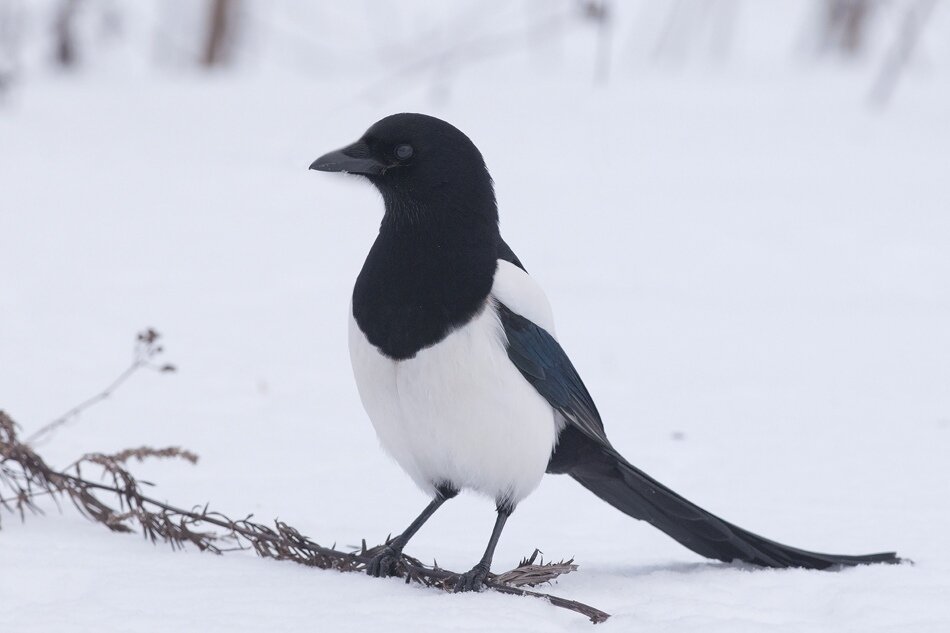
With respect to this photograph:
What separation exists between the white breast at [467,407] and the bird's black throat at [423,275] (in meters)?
0.03

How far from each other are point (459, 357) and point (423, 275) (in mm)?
188

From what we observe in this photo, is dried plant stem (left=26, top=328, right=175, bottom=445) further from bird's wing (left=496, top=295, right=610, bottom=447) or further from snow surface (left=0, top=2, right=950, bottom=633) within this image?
bird's wing (left=496, top=295, right=610, bottom=447)

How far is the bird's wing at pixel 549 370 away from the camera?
8.59 feet

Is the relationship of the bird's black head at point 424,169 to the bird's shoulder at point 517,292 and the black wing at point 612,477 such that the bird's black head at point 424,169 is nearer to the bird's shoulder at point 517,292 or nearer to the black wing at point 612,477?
the bird's shoulder at point 517,292

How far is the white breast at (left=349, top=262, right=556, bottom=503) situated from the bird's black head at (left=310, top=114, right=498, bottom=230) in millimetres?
169

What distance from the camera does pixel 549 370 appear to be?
2713mm

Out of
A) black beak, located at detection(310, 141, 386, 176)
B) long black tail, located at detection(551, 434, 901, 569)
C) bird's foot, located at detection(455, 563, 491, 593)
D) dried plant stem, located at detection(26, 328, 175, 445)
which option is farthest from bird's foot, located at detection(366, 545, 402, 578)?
black beak, located at detection(310, 141, 386, 176)

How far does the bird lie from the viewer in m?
2.50

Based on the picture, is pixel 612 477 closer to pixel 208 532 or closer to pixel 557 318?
pixel 208 532

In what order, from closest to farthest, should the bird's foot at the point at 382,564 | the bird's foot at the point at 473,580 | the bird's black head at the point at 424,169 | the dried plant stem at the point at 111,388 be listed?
the bird's foot at the point at 473,580 → the bird's foot at the point at 382,564 → the bird's black head at the point at 424,169 → the dried plant stem at the point at 111,388

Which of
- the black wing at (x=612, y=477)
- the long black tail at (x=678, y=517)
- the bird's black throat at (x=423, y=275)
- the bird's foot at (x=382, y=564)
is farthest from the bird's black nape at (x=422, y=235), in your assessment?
the long black tail at (x=678, y=517)

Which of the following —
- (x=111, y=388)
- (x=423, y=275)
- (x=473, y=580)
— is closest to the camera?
(x=473, y=580)

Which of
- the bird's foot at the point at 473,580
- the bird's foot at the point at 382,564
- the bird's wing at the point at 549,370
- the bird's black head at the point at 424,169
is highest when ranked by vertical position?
the bird's black head at the point at 424,169

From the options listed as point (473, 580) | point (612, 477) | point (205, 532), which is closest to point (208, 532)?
point (205, 532)
